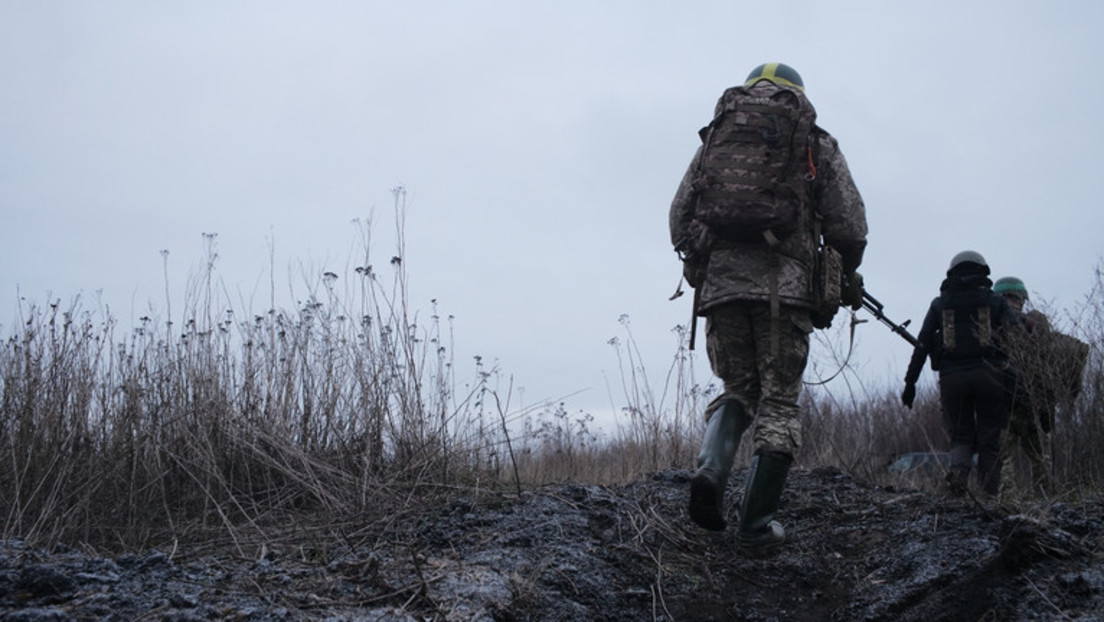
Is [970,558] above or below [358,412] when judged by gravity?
below

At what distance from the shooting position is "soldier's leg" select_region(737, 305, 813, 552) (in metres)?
4.00

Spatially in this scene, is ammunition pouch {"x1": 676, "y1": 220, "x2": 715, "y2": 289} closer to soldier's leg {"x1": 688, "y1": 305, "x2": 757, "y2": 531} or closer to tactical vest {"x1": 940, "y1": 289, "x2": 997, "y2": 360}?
soldier's leg {"x1": 688, "y1": 305, "x2": 757, "y2": 531}

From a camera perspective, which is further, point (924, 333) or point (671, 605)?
point (924, 333)

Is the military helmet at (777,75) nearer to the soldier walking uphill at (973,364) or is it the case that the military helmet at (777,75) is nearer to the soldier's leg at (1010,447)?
the soldier walking uphill at (973,364)

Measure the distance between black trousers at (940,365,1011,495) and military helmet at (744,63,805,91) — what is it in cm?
296

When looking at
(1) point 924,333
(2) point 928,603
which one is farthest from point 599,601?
(1) point 924,333

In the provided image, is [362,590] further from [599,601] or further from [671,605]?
[671,605]

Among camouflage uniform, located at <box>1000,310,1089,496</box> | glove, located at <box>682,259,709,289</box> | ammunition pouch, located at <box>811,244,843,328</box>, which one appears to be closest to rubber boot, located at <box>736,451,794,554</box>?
ammunition pouch, located at <box>811,244,843,328</box>

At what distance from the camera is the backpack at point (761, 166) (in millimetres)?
3980

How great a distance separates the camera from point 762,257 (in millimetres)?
4117

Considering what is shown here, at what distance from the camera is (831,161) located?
412 cm

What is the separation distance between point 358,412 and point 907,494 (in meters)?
2.80

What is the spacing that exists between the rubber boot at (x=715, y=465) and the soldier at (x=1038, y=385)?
115 inches

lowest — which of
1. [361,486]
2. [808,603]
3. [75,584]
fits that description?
[808,603]
